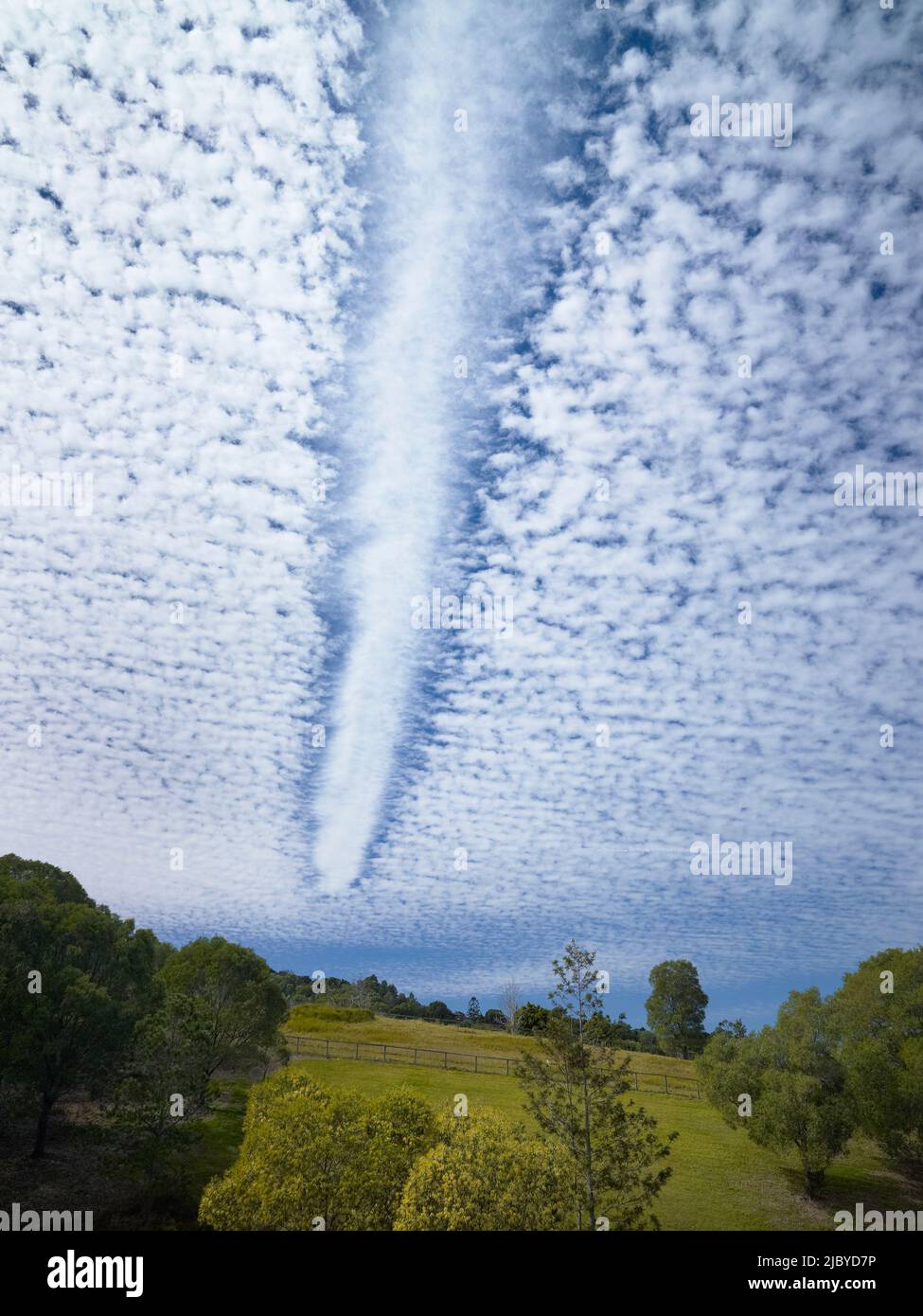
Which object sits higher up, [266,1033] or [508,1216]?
[508,1216]

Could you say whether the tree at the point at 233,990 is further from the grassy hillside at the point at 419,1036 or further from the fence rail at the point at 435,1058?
the grassy hillside at the point at 419,1036

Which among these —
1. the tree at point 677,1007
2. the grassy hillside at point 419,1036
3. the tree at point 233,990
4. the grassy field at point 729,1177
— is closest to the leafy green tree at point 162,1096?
the tree at point 233,990

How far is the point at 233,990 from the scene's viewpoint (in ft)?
125

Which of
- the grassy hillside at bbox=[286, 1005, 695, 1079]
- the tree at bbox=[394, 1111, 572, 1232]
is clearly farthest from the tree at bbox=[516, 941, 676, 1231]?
the grassy hillside at bbox=[286, 1005, 695, 1079]

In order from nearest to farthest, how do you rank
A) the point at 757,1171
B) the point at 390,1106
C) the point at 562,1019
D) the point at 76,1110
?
the point at 562,1019 < the point at 390,1106 < the point at 757,1171 < the point at 76,1110

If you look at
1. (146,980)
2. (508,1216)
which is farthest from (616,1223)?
(146,980)

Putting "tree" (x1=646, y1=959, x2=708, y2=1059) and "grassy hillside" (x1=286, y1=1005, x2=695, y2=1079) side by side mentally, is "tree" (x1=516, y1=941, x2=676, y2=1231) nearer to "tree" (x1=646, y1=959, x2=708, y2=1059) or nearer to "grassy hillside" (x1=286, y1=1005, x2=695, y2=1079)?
"grassy hillside" (x1=286, y1=1005, x2=695, y2=1079)

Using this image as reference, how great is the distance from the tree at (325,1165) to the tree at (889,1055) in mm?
17515

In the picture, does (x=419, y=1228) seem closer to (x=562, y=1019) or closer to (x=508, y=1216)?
(x=508, y=1216)

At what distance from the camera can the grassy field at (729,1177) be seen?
26.0 metres

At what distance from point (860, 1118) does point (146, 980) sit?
3076 centimetres

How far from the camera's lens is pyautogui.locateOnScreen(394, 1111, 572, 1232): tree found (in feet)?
54.0
